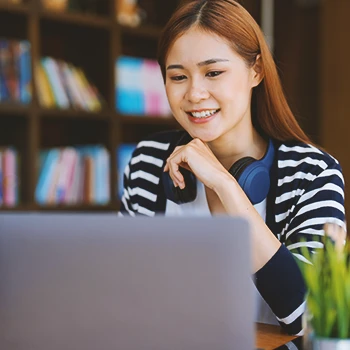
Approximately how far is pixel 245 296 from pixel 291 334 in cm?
53

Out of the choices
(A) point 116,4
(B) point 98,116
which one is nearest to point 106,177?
(B) point 98,116

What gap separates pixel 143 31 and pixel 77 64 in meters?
0.41

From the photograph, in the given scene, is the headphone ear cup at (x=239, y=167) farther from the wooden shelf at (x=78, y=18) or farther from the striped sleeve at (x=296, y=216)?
the wooden shelf at (x=78, y=18)

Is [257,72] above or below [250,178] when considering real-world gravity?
above

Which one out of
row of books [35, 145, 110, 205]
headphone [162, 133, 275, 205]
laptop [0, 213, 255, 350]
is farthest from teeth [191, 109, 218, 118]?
row of books [35, 145, 110, 205]

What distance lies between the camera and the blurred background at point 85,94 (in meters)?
2.85

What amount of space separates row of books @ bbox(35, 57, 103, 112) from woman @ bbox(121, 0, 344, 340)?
1.48m

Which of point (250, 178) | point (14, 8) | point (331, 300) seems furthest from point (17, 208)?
point (331, 300)

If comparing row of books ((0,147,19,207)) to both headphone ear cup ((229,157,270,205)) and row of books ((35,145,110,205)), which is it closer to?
row of books ((35,145,110,205))

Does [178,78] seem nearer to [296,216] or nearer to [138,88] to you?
[296,216]

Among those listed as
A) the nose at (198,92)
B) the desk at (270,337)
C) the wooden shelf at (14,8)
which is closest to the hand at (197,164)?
the nose at (198,92)

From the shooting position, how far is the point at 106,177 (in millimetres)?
3197

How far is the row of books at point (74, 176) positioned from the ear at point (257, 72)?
62.9 inches

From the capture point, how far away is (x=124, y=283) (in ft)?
2.61
